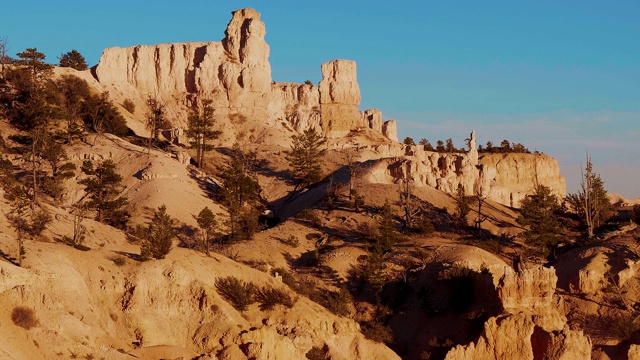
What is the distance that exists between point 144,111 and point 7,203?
53.9m

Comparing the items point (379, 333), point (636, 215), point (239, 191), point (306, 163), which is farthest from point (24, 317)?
point (306, 163)

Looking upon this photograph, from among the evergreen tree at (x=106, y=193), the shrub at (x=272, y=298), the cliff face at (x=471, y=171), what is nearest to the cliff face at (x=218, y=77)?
the cliff face at (x=471, y=171)

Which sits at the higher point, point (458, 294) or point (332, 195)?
point (332, 195)

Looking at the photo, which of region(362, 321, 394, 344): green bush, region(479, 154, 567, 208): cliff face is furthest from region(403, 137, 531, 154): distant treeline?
region(362, 321, 394, 344): green bush

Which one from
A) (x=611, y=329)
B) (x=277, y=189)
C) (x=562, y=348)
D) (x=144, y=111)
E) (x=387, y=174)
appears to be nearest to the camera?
(x=562, y=348)

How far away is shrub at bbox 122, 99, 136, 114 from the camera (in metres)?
108

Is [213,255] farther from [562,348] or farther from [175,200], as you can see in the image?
[175,200]

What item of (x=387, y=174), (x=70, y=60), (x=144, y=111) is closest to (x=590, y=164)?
(x=387, y=174)

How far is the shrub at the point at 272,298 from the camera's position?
141 feet

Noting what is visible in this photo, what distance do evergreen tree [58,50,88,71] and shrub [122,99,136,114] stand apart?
14221 mm

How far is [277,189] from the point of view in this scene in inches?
3487

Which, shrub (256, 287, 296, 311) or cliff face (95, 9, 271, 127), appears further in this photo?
cliff face (95, 9, 271, 127)

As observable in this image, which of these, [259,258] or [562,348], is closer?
[562,348]

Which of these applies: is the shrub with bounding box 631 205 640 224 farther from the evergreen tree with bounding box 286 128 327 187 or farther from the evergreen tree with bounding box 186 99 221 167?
the evergreen tree with bounding box 186 99 221 167
